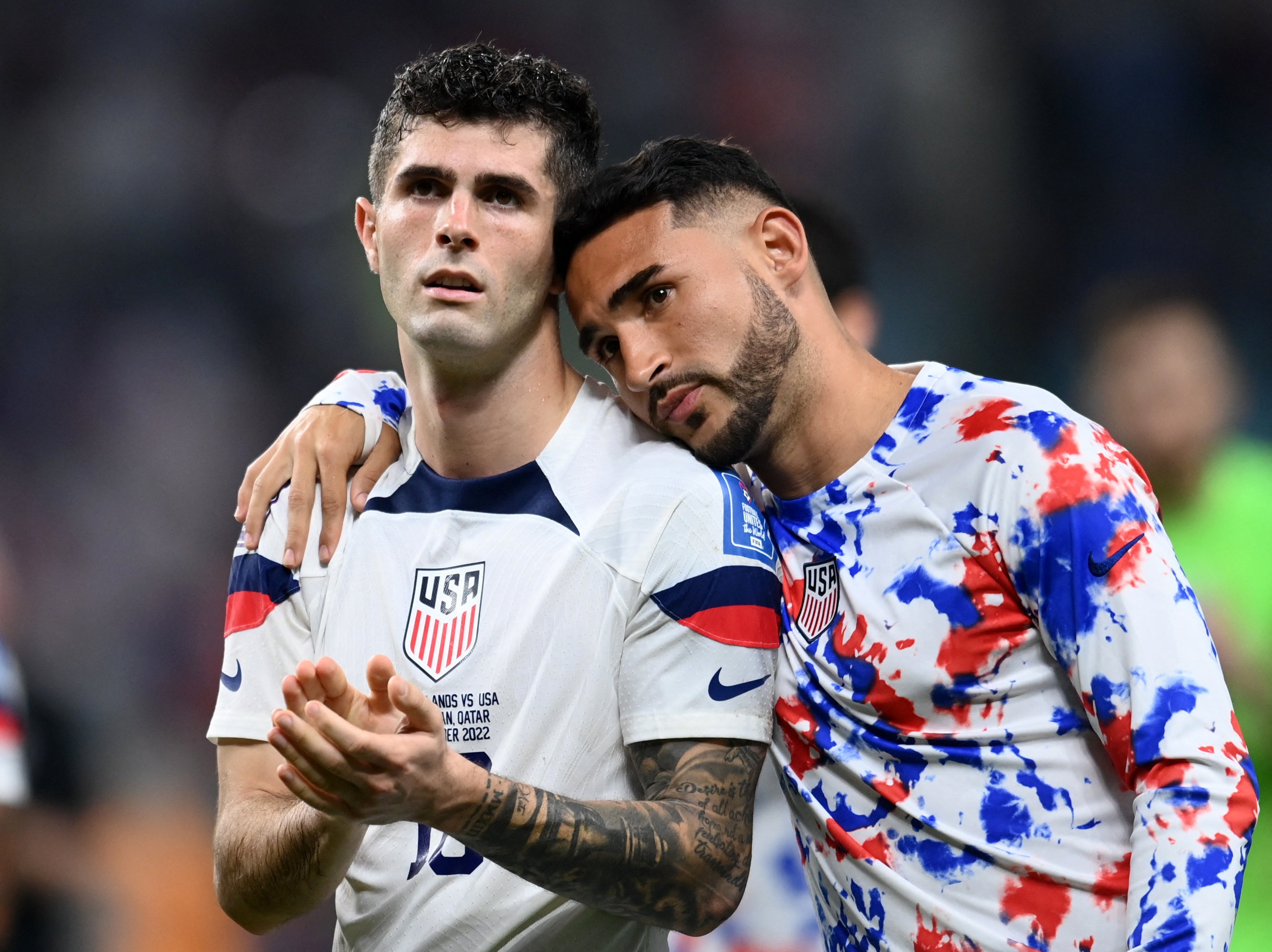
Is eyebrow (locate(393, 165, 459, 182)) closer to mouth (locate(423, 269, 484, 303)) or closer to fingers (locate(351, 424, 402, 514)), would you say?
mouth (locate(423, 269, 484, 303))

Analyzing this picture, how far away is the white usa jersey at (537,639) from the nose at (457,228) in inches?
16.3

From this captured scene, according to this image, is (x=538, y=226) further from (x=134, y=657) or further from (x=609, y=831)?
(x=134, y=657)

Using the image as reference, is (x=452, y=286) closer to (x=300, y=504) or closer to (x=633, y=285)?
(x=633, y=285)

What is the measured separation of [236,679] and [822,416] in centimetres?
123

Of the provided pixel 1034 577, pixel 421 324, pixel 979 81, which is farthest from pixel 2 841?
pixel 979 81

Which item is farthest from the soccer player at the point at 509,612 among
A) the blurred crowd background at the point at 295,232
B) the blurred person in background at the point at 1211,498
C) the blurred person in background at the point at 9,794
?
the blurred crowd background at the point at 295,232

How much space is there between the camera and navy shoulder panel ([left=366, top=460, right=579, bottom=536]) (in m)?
2.38

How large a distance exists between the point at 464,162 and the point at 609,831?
127 centimetres

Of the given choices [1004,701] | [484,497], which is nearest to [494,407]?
[484,497]

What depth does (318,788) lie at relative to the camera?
1725mm

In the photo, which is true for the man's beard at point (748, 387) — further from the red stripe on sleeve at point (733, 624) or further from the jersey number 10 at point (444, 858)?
the jersey number 10 at point (444, 858)

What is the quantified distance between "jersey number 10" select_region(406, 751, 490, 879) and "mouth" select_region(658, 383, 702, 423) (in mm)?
708

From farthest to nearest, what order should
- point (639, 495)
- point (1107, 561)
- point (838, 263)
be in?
point (838, 263)
point (639, 495)
point (1107, 561)

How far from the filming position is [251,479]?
8.57ft
